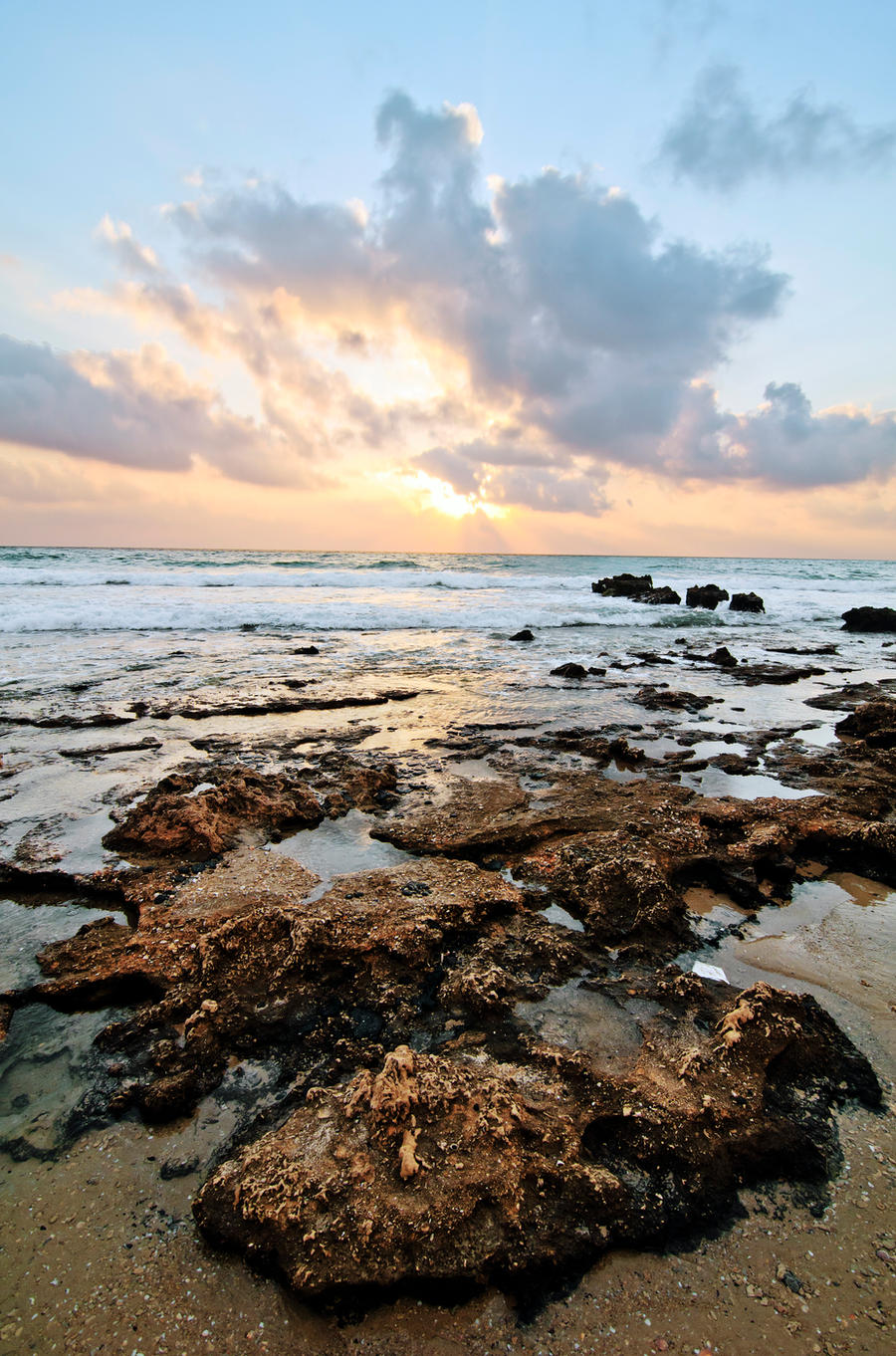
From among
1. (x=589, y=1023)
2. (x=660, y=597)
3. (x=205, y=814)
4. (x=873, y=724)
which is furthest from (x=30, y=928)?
(x=660, y=597)

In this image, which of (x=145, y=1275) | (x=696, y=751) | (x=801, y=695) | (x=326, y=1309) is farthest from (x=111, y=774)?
(x=801, y=695)

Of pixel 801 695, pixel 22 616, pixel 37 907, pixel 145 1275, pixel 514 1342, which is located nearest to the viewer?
pixel 514 1342

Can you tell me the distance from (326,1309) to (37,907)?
2506 mm

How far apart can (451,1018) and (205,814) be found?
2.19 meters

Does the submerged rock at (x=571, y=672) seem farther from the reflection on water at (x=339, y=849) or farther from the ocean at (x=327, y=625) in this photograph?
the reflection on water at (x=339, y=849)

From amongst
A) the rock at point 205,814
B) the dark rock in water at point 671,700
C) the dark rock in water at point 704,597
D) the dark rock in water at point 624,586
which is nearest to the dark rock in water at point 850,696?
the dark rock in water at point 671,700

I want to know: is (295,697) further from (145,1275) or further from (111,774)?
(145,1275)

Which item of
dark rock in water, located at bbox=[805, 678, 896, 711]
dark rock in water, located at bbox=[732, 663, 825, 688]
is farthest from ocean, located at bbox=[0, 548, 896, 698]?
dark rock in water, located at bbox=[805, 678, 896, 711]

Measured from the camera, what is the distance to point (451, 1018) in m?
2.32

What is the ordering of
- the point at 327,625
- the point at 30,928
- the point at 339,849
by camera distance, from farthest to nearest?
the point at 327,625
the point at 339,849
the point at 30,928

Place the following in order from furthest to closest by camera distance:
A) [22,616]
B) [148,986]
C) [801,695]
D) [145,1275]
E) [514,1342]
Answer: [22,616] < [801,695] < [148,986] < [145,1275] < [514,1342]

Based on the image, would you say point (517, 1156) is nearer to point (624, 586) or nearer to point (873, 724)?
point (873, 724)

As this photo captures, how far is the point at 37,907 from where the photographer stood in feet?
10.2

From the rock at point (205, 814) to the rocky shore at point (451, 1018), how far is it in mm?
21
